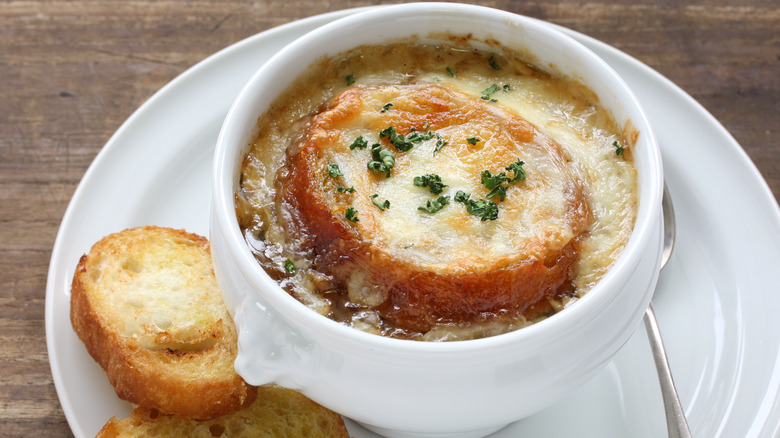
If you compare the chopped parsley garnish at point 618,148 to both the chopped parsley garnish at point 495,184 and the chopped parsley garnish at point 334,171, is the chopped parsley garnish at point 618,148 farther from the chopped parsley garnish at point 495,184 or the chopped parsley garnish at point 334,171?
the chopped parsley garnish at point 334,171

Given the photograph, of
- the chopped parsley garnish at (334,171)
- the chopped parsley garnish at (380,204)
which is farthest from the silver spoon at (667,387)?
the chopped parsley garnish at (334,171)

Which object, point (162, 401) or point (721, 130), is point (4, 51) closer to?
point (162, 401)

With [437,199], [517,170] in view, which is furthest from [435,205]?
[517,170]

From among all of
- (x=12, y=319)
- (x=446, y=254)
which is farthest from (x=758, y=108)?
(x=12, y=319)

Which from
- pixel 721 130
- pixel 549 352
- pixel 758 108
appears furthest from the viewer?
pixel 758 108

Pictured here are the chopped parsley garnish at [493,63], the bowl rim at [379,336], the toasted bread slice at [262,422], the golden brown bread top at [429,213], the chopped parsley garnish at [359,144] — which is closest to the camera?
the bowl rim at [379,336]

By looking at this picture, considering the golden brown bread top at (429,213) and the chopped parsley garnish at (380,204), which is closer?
the golden brown bread top at (429,213)
